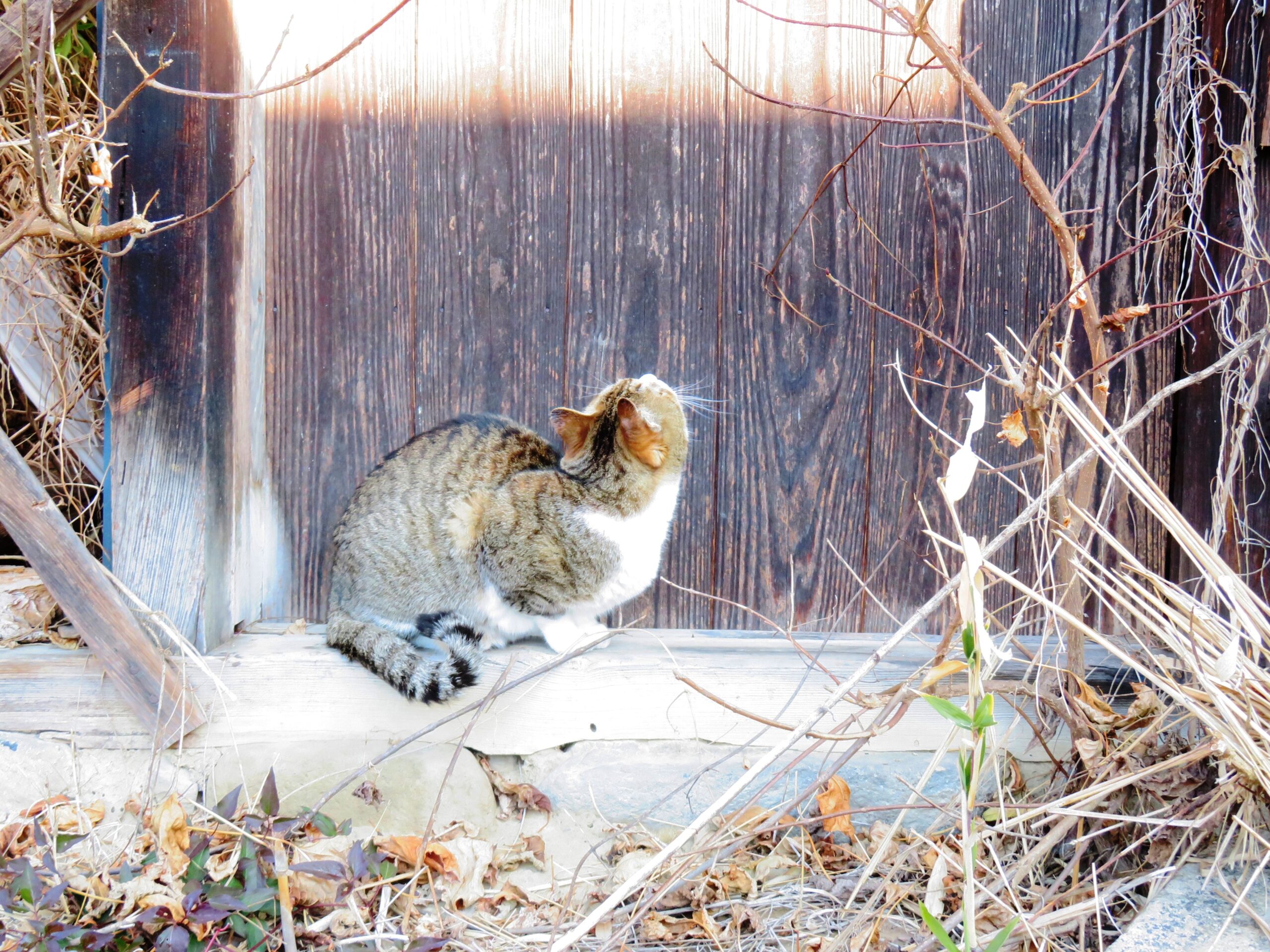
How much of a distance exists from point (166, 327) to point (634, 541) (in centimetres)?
119

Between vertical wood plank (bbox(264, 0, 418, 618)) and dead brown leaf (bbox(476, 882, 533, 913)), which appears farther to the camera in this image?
vertical wood plank (bbox(264, 0, 418, 618))

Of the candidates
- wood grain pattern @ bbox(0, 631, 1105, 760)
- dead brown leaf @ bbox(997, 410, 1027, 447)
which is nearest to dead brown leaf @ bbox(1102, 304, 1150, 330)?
dead brown leaf @ bbox(997, 410, 1027, 447)

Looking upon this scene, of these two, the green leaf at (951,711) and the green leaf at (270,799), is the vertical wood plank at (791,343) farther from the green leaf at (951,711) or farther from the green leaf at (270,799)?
the green leaf at (951,711)

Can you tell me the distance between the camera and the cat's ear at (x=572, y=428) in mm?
2150

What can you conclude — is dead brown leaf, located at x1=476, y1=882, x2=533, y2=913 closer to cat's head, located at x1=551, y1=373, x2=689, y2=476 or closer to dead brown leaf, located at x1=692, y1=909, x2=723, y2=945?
dead brown leaf, located at x1=692, y1=909, x2=723, y2=945

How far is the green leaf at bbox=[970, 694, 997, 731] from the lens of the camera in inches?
31.2

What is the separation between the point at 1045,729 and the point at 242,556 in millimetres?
1952

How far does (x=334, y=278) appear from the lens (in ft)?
7.75

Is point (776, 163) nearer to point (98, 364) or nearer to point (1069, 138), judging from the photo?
point (1069, 138)

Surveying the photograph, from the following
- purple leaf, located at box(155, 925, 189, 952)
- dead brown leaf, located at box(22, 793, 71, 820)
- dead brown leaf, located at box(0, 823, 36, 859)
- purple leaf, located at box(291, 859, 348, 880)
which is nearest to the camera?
purple leaf, located at box(155, 925, 189, 952)

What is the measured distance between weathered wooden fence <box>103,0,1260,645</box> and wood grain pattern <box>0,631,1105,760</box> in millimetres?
223

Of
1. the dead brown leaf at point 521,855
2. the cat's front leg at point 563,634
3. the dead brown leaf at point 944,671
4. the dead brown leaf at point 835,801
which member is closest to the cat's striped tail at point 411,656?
the cat's front leg at point 563,634

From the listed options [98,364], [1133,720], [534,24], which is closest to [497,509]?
[98,364]

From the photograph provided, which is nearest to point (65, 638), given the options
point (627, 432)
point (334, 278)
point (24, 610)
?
point (24, 610)
